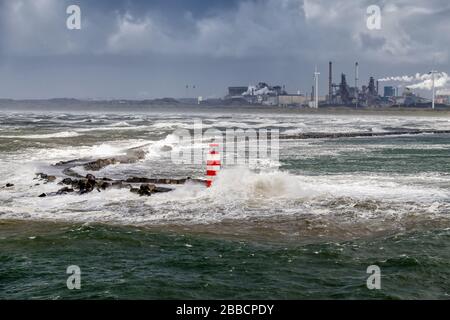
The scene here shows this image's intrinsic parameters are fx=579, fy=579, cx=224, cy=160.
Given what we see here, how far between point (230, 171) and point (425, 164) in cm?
1338

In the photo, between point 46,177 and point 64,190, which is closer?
point 64,190

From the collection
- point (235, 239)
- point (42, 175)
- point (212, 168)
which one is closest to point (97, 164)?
point (42, 175)

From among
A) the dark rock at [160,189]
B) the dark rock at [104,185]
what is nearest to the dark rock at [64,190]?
the dark rock at [104,185]

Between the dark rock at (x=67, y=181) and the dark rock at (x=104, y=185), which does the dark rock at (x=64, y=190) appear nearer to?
the dark rock at (x=104, y=185)

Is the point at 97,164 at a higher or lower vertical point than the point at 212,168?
lower

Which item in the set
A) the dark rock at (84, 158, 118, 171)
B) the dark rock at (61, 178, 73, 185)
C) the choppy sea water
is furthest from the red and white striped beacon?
the dark rock at (84, 158, 118, 171)

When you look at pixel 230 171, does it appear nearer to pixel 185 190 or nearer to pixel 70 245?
pixel 185 190

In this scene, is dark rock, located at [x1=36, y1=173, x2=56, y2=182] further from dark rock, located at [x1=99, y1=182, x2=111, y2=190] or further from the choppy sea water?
dark rock, located at [x1=99, y1=182, x2=111, y2=190]

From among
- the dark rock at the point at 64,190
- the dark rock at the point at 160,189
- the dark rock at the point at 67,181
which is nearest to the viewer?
the dark rock at the point at 160,189

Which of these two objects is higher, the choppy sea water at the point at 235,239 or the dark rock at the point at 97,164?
the dark rock at the point at 97,164

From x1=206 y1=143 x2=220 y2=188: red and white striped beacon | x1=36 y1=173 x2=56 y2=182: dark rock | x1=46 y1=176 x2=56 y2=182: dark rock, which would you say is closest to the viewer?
x1=206 y1=143 x2=220 y2=188: red and white striped beacon

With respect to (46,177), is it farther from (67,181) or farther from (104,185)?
(104,185)

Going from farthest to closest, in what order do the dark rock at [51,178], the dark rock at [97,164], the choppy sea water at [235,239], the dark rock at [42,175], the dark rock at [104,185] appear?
the dark rock at [97,164], the dark rock at [42,175], the dark rock at [51,178], the dark rock at [104,185], the choppy sea water at [235,239]
